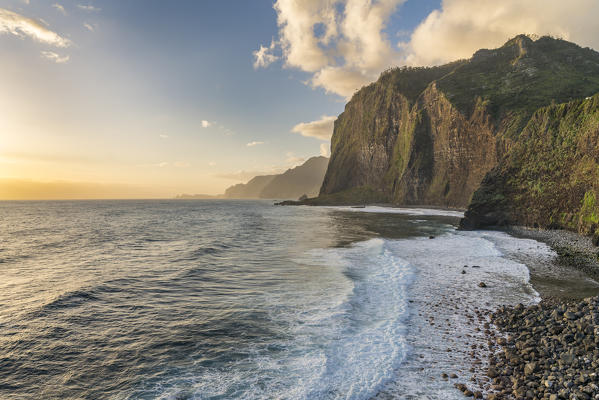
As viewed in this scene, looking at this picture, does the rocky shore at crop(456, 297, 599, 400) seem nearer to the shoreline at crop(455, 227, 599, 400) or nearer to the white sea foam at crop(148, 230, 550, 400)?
the shoreline at crop(455, 227, 599, 400)

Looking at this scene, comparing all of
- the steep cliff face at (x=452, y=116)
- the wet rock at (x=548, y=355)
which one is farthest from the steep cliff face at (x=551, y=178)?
the steep cliff face at (x=452, y=116)

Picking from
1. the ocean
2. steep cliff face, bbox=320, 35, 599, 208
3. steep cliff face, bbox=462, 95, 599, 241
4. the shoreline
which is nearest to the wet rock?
the shoreline

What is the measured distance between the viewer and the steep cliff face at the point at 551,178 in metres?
31.7

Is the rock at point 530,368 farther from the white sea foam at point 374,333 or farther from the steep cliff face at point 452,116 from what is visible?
the steep cliff face at point 452,116

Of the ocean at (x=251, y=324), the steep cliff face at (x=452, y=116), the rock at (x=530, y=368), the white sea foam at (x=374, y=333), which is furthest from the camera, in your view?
the steep cliff face at (x=452, y=116)

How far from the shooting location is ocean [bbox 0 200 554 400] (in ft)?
27.0

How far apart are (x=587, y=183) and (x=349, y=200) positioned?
11028 cm

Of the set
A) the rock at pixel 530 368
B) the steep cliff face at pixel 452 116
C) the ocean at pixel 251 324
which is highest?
the steep cliff face at pixel 452 116

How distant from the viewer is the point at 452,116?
291ft

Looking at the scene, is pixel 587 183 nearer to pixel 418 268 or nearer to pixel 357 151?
pixel 418 268

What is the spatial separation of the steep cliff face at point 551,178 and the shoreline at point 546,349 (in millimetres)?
20525

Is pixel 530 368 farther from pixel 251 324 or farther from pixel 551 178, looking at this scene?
pixel 551 178

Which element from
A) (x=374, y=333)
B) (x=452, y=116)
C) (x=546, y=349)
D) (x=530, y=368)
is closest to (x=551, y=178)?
(x=546, y=349)

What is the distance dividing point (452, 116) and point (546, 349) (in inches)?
3731
